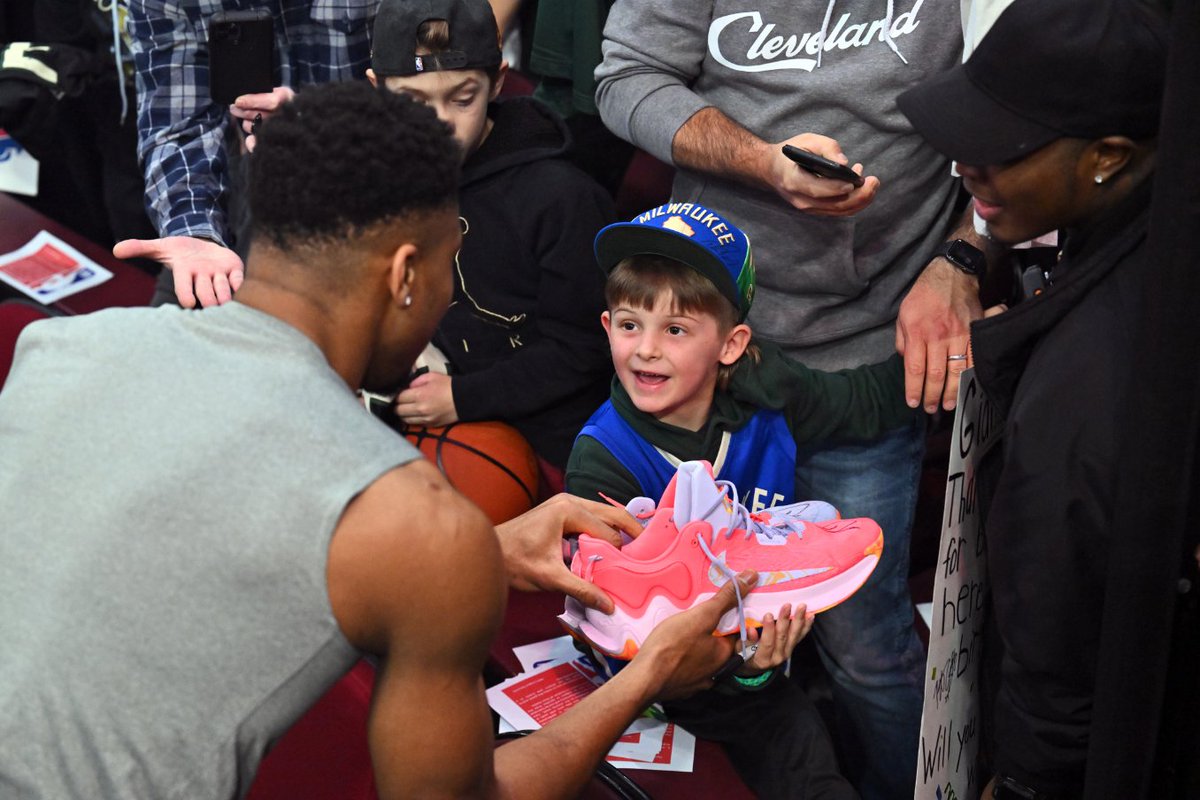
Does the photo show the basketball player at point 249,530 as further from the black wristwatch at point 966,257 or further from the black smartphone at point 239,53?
the black smartphone at point 239,53

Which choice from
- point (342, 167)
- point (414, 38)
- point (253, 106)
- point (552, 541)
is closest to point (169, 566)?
point (342, 167)

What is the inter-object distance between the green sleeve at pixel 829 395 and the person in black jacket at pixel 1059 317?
0.74 m

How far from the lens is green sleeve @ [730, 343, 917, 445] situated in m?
2.76

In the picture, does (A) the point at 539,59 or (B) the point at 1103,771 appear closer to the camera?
(B) the point at 1103,771

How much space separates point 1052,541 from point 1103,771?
40 centimetres

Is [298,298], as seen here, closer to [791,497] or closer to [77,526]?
[77,526]

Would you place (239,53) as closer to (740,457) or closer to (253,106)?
(253,106)

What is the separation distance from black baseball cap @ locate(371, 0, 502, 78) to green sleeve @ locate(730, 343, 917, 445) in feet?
3.47

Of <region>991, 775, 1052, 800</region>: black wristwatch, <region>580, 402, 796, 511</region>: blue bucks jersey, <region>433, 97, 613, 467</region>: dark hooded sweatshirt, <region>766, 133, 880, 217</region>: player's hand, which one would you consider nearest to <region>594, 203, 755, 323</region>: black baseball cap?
<region>766, 133, 880, 217</region>: player's hand

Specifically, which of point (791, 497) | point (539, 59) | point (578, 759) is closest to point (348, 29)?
point (539, 59)

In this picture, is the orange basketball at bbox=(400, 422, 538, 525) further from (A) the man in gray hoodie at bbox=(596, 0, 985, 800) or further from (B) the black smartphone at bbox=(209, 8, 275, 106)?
(B) the black smartphone at bbox=(209, 8, 275, 106)

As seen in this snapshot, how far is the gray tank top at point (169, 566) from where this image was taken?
58.9 inches

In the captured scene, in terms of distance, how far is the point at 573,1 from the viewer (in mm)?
3762

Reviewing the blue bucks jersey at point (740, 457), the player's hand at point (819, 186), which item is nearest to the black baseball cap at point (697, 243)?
the player's hand at point (819, 186)
